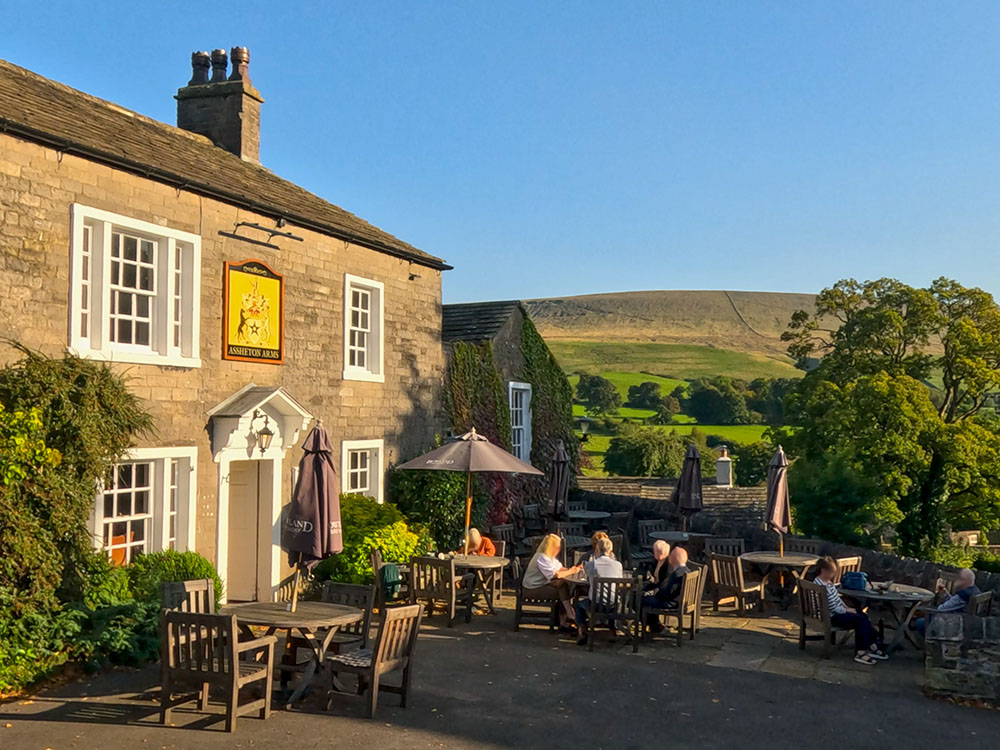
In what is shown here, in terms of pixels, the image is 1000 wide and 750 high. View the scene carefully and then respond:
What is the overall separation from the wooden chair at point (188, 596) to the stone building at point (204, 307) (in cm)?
220

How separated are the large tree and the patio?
11.7m

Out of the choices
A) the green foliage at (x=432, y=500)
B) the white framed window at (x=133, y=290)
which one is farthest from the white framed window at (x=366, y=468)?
the white framed window at (x=133, y=290)

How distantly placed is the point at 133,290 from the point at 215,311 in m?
1.30

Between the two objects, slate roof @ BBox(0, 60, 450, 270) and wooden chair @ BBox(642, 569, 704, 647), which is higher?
slate roof @ BBox(0, 60, 450, 270)

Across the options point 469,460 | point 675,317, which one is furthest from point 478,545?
point 675,317

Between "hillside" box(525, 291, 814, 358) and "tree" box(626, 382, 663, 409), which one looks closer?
"tree" box(626, 382, 663, 409)

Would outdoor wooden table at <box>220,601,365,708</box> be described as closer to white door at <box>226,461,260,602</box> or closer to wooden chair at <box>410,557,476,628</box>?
wooden chair at <box>410,557,476,628</box>

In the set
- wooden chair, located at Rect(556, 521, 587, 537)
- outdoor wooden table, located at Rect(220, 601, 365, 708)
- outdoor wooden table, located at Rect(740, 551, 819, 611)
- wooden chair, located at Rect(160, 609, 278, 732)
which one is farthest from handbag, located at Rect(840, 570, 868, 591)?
wooden chair, located at Rect(160, 609, 278, 732)

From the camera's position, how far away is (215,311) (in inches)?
487

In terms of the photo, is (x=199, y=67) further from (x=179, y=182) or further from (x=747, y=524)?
(x=747, y=524)

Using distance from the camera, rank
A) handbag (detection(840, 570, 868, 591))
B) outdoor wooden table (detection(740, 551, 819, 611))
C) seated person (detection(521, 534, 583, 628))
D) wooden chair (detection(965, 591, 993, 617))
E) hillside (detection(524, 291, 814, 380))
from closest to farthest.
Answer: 1. wooden chair (detection(965, 591, 993, 617))
2. handbag (detection(840, 570, 868, 591))
3. seated person (detection(521, 534, 583, 628))
4. outdoor wooden table (detection(740, 551, 819, 611))
5. hillside (detection(524, 291, 814, 380))

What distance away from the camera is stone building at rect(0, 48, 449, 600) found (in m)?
10.2

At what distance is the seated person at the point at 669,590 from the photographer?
11094mm

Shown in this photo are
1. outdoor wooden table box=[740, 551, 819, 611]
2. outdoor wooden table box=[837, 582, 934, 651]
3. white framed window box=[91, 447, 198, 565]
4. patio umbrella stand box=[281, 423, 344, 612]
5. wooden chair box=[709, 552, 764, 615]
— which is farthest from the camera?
outdoor wooden table box=[740, 551, 819, 611]
